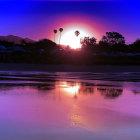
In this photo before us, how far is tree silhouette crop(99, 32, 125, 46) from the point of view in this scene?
86481 mm

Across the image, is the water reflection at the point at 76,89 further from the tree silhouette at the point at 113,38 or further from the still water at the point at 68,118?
the tree silhouette at the point at 113,38

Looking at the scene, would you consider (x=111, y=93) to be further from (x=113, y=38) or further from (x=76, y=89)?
(x=113, y=38)

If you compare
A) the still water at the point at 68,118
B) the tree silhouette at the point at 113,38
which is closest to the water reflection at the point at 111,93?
the still water at the point at 68,118

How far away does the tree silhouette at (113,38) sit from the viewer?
284 feet

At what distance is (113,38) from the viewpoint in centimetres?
8669

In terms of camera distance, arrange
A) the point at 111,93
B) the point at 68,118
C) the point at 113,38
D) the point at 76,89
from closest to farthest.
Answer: the point at 68,118 → the point at 111,93 → the point at 76,89 → the point at 113,38

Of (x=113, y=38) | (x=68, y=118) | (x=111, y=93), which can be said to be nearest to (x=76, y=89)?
(x=111, y=93)

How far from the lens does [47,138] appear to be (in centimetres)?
500

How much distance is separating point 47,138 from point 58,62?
41.9m

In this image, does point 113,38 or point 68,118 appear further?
point 113,38

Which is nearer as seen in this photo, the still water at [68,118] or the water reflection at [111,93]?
the still water at [68,118]

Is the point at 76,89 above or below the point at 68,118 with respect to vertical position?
above

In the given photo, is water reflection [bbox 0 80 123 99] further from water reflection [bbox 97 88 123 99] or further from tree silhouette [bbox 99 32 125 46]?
tree silhouette [bbox 99 32 125 46]

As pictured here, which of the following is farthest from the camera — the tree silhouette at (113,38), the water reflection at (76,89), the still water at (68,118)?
the tree silhouette at (113,38)
